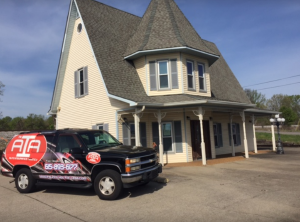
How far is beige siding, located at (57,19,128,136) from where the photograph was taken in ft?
43.7

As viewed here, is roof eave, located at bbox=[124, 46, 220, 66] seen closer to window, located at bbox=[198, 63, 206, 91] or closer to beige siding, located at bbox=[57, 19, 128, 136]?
window, located at bbox=[198, 63, 206, 91]

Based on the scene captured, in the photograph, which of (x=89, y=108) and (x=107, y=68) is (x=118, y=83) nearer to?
(x=107, y=68)

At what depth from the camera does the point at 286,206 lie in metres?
5.78

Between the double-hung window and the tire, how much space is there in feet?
25.7

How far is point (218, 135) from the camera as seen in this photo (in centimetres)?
1689

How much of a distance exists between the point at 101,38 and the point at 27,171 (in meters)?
8.79

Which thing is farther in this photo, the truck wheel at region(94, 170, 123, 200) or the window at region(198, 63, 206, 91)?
the window at region(198, 63, 206, 91)

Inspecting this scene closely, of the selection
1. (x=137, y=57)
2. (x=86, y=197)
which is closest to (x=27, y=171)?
(x=86, y=197)

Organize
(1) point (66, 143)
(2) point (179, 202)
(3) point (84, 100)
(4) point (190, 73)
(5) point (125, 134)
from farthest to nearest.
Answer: (3) point (84, 100)
(4) point (190, 73)
(5) point (125, 134)
(1) point (66, 143)
(2) point (179, 202)

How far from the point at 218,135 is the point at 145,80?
21.5ft

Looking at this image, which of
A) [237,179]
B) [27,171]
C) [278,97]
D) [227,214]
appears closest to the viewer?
[227,214]

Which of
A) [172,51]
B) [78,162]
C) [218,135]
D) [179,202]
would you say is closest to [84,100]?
[172,51]

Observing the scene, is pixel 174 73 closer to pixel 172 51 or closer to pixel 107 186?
pixel 172 51

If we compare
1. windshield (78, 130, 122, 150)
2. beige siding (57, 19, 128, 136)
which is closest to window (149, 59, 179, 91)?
beige siding (57, 19, 128, 136)
